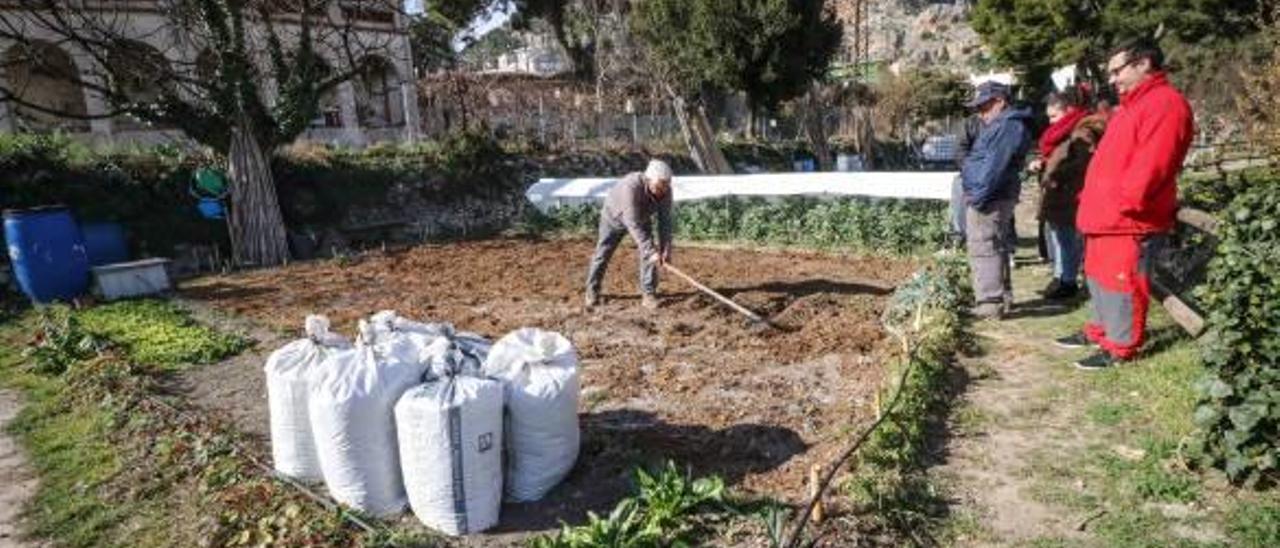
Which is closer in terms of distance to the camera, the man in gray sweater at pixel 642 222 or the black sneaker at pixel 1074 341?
the black sneaker at pixel 1074 341

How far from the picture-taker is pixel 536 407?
349 cm

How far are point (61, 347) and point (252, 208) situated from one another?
559 centimetres

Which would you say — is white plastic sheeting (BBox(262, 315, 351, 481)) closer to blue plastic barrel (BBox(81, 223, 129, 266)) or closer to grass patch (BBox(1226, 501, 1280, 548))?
grass patch (BBox(1226, 501, 1280, 548))

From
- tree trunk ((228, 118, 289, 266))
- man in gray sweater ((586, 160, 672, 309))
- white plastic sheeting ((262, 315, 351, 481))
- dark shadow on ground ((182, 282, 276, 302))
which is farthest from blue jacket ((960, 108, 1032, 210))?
tree trunk ((228, 118, 289, 266))

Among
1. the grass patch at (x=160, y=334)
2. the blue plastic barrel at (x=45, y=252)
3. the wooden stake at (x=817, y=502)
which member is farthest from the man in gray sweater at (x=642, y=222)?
the blue plastic barrel at (x=45, y=252)

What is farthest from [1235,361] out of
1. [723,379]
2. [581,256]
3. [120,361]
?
[581,256]

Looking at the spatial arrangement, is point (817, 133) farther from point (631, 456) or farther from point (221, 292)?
point (631, 456)

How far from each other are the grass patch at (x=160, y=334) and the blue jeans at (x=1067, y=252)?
6.82 meters

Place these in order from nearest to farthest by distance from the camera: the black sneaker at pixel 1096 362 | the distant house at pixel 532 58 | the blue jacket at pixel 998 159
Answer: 1. the black sneaker at pixel 1096 362
2. the blue jacket at pixel 998 159
3. the distant house at pixel 532 58

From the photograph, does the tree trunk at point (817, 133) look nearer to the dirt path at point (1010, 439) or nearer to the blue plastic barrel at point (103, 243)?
the dirt path at point (1010, 439)

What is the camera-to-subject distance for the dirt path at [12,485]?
3699 mm

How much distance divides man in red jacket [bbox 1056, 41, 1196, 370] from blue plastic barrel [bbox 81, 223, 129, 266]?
11.3 meters

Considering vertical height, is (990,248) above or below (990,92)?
below

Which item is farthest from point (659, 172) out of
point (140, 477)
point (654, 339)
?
point (140, 477)
